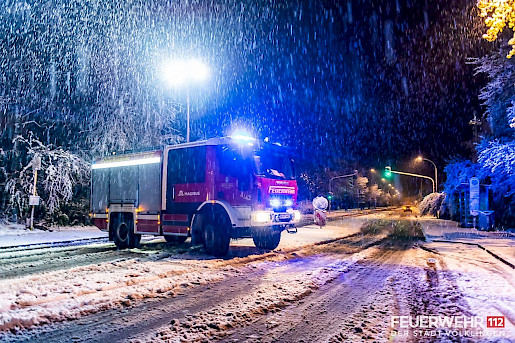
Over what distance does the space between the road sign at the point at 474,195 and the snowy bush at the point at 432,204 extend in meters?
19.4

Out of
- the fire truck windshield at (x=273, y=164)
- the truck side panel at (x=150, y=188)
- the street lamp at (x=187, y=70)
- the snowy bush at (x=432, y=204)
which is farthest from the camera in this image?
the snowy bush at (x=432, y=204)

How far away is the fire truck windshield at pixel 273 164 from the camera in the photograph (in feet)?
35.9

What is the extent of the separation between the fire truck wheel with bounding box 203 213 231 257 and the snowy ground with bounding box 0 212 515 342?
0.42 m

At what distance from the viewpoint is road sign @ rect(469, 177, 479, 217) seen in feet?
69.1

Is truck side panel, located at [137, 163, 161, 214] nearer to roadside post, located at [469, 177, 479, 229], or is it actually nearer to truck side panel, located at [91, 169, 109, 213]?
truck side panel, located at [91, 169, 109, 213]

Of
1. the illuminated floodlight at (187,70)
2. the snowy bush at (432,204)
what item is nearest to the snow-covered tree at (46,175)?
the illuminated floodlight at (187,70)

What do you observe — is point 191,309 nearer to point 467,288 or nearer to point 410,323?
point 410,323

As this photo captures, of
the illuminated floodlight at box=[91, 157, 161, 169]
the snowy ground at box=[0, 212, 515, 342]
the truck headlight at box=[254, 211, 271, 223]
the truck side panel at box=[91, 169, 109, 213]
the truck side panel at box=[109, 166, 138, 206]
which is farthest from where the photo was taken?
the truck side panel at box=[91, 169, 109, 213]

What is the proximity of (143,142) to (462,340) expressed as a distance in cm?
2272

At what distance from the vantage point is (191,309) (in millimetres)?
5703

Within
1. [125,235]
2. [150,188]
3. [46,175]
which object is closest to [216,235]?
[150,188]

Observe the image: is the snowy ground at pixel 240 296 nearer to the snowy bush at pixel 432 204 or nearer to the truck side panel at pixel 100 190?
the truck side panel at pixel 100 190

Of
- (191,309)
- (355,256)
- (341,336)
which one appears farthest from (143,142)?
(341,336)

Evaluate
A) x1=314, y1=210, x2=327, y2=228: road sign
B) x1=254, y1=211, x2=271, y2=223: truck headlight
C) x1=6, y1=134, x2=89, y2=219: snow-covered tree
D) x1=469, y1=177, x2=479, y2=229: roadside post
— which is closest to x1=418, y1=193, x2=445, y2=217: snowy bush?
x1=469, y1=177, x2=479, y2=229: roadside post
